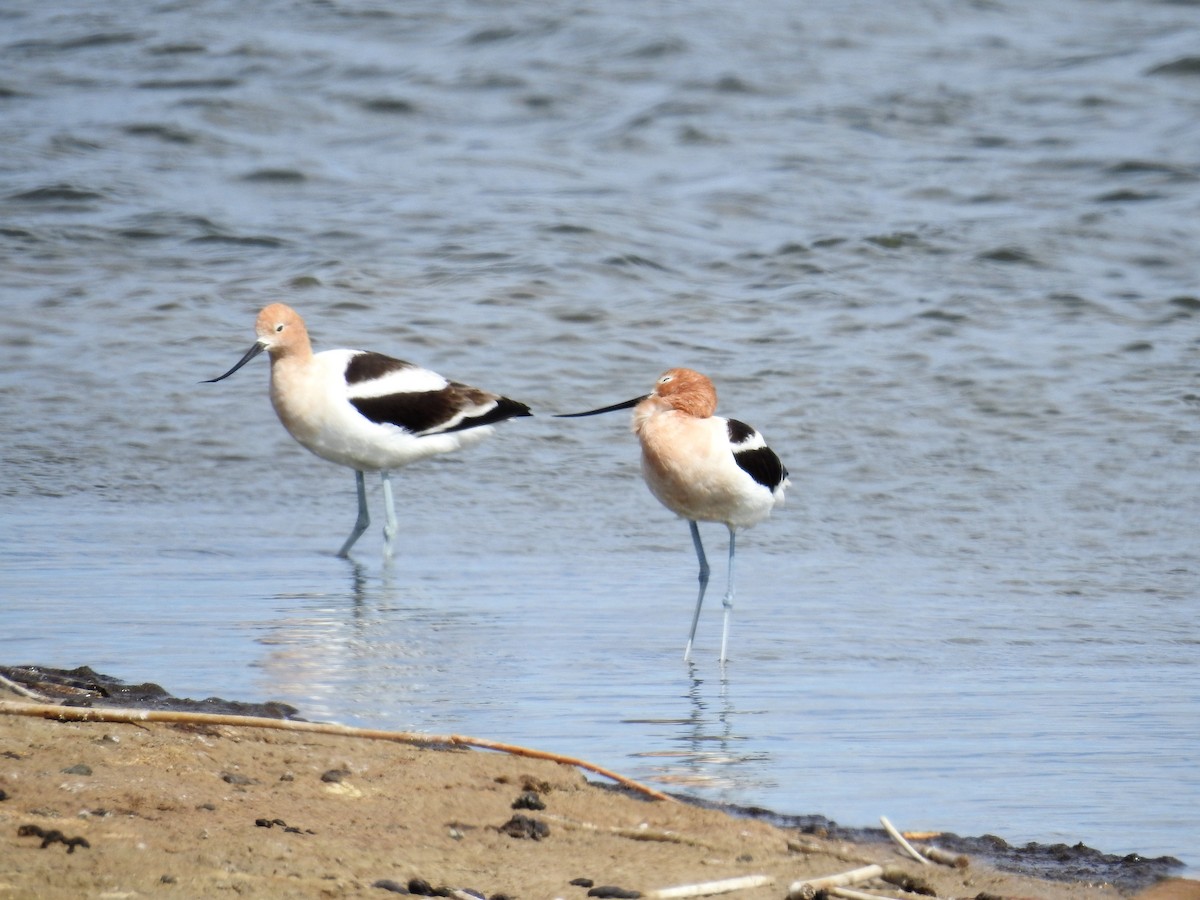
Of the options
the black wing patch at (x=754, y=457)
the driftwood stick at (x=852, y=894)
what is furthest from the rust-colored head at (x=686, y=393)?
the driftwood stick at (x=852, y=894)

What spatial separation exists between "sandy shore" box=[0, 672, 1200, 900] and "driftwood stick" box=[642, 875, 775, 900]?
28 millimetres

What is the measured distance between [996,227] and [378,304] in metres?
4.83

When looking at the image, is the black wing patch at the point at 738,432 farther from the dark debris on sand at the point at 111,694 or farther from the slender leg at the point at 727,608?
the dark debris on sand at the point at 111,694

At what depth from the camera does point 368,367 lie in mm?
9266

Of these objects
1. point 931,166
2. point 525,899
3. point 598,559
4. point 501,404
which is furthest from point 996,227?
point 525,899

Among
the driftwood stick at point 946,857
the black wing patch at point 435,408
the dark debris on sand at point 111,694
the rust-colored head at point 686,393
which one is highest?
the rust-colored head at point 686,393

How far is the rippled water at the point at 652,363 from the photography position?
212 inches

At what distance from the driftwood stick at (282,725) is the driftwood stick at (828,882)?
694 mm

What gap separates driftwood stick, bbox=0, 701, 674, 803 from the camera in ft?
13.5

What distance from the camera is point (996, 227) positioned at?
46.6 feet

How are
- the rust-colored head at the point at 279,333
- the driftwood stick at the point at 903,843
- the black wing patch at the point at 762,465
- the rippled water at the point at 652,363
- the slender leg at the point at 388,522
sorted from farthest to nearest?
the rust-colored head at the point at 279,333 → the slender leg at the point at 388,522 → the black wing patch at the point at 762,465 → the rippled water at the point at 652,363 → the driftwood stick at the point at 903,843

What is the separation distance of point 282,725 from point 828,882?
1.38m

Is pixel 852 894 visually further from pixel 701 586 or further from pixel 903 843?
pixel 701 586

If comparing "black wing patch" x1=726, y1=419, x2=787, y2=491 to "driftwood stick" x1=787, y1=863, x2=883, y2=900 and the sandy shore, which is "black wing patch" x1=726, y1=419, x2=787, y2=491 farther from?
"driftwood stick" x1=787, y1=863, x2=883, y2=900
